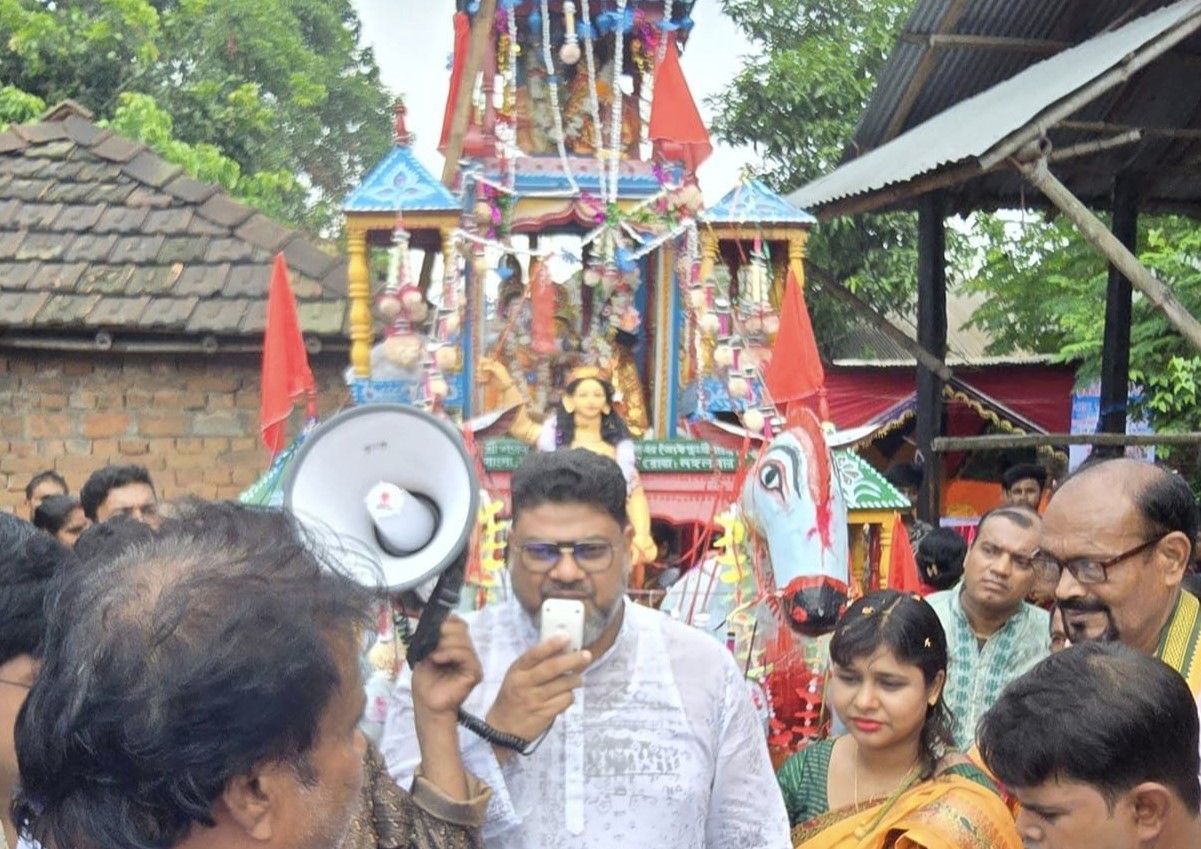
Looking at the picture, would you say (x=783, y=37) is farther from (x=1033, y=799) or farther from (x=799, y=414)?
(x=1033, y=799)

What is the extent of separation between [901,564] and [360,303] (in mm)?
2597

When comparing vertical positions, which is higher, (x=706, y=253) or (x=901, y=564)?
(x=706, y=253)

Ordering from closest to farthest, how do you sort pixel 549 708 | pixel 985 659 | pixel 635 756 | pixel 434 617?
pixel 434 617, pixel 549 708, pixel 635 756, pixel 985 659

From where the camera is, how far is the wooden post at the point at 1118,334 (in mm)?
7898

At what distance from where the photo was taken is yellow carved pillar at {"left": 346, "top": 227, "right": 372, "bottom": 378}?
5.29 meters

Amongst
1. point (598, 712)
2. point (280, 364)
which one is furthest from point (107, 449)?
point (598, 712)

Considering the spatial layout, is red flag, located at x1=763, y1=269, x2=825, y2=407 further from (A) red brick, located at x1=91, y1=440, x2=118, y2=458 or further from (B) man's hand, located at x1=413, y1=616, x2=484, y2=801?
(A) red brick, located at x1=91, y1=440, x2=118, y2=458

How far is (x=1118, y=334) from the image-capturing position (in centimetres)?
797

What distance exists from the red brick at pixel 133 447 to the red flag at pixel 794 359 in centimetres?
365

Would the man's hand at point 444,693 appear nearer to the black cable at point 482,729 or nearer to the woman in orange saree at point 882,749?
the black cable at point 482,729

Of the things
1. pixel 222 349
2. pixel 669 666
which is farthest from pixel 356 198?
pixel 669 666

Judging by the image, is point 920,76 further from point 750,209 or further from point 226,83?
point 226,83

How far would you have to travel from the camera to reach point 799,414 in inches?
196

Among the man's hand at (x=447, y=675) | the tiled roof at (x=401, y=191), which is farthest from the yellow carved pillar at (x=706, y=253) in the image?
the man's hand at (x=447, y=675)
